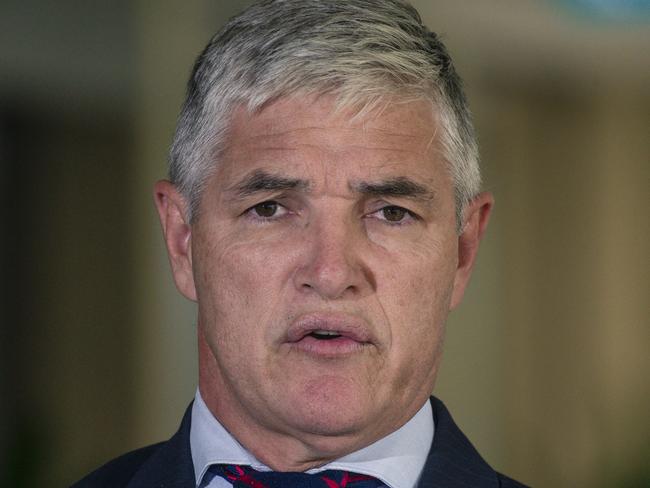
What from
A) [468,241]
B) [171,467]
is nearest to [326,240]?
[468,241]

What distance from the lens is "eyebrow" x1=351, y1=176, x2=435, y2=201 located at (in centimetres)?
183

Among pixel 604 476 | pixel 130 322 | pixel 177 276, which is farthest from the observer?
pixel 604 476

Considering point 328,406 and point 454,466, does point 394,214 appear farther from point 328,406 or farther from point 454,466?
point 454,466

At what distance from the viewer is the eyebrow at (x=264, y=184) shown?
1834mm

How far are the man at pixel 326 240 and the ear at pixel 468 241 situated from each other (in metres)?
0.03

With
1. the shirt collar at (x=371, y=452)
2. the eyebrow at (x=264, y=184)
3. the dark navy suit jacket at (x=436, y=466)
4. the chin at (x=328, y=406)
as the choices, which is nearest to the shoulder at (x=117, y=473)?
the dark navy suit jacket at (x=436, y=466)

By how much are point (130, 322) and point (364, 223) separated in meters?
4.06

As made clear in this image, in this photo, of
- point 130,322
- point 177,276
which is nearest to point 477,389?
point 130,322

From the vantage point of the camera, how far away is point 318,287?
1767 mm

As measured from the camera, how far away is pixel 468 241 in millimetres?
2039

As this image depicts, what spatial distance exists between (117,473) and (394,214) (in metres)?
0.70

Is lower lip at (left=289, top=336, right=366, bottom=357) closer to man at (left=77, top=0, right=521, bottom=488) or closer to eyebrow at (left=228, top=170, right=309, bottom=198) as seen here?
man at (left=77, top=0, right=521, bottom=488)

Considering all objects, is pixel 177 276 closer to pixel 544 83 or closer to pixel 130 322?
pixel 130 322

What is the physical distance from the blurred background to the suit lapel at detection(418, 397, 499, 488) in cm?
381
